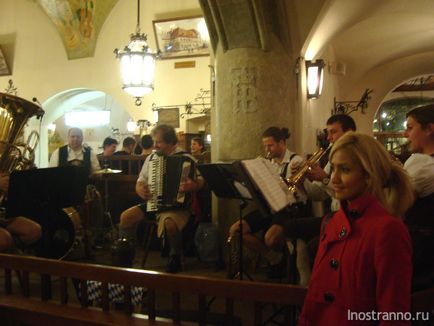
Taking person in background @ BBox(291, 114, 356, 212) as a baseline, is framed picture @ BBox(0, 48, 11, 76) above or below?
above

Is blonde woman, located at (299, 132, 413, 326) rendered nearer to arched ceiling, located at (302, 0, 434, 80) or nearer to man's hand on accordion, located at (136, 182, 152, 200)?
man's hand on accordion, located at (136, 182, 152, 200)

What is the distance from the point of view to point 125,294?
2.46m

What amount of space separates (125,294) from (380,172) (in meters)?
1.54

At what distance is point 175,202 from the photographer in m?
4.59

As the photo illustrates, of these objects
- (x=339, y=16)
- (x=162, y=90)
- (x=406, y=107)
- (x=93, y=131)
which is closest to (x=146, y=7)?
(x=162, y=90)

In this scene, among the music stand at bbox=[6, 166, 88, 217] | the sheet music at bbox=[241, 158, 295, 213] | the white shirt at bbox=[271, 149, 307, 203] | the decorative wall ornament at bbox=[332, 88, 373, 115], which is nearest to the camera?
the sheet music at bbox=[241, 158, 295, 213]

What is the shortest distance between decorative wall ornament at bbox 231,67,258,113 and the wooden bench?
99.9 inches

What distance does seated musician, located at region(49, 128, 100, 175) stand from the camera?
5645 mm

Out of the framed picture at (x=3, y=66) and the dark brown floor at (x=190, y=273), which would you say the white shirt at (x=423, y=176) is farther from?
the framed picture at (x=3, y=66)

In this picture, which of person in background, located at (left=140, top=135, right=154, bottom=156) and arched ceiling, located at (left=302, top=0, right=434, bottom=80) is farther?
person in background, located at (left=140, top=135, right=154, bottom=156)

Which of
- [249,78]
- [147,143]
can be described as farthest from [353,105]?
[249,78]

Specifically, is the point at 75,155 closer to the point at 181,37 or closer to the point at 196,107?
the point at 196,107

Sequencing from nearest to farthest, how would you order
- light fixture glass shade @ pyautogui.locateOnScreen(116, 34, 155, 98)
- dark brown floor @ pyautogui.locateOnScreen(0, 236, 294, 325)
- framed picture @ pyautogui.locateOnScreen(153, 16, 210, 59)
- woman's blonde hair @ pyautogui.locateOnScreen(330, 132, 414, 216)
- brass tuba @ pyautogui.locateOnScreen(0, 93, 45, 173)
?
1. woman's blonde hair @ pyautogui.locateOnScreen(330, 132, 414, 216)
2. dark brown floor @ pyautogui.locateOnScreen(0, 236, 294, 325)
3. brass tuba @ pyautogui.locateOnScreen(0, 93, 45, 173)
4. light fixture glass shade @ pyautogui.locateOnScreen(116, 34, 155, 98)
5. framed picture @ pyautogui.locateOnScreen(153, 16, 210, 59)

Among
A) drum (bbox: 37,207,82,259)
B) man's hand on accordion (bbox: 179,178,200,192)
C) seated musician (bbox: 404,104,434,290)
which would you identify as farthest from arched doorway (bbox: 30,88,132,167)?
seated musician (bbox: 404,104,434,290)
